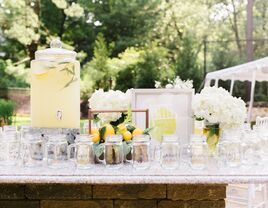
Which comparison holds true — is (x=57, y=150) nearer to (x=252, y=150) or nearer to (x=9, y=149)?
(x=9, y=149)

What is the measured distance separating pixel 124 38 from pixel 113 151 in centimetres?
1237

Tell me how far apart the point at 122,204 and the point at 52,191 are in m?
0.22

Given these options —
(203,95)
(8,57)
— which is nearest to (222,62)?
(8,57)

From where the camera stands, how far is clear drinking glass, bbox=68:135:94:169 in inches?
63.9

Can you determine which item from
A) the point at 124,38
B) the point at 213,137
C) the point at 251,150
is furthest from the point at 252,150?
the point at 124,38

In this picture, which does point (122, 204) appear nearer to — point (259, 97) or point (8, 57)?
point (259, 97)

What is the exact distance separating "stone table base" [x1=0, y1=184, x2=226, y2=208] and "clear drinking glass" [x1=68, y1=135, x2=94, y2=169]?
7 cm

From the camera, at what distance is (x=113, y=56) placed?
1390 centimetres

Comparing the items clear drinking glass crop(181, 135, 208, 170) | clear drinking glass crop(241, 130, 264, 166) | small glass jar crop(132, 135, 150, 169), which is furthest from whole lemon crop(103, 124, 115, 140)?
clear drinking glass crop(241, 130, 264, 166)

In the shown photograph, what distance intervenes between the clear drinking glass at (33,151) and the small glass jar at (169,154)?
1.30 feet

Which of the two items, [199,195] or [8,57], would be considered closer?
[199,195]

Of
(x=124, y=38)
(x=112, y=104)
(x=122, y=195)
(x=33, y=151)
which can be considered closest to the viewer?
(x=122, y=195)

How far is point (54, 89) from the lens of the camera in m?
1.85

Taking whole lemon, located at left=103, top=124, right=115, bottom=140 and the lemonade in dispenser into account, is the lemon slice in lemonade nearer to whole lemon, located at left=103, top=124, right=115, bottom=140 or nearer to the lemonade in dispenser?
the lemonade in dispenser
